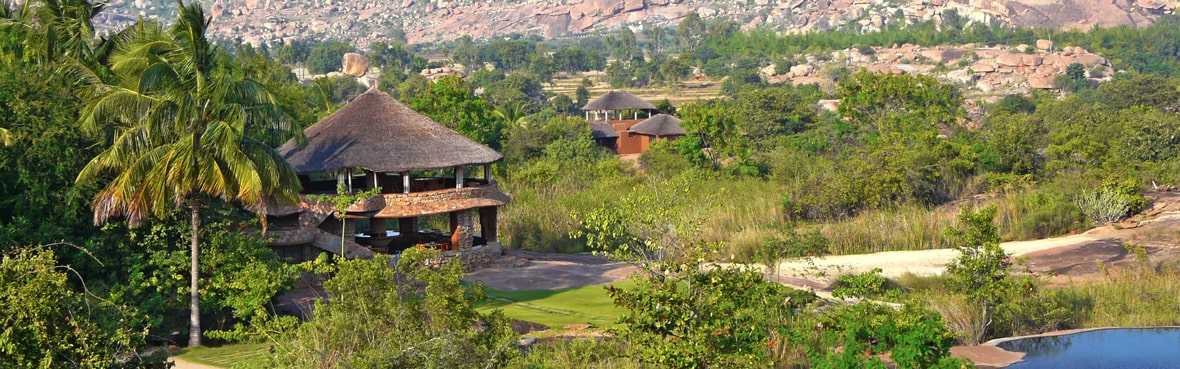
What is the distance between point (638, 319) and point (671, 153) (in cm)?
2886

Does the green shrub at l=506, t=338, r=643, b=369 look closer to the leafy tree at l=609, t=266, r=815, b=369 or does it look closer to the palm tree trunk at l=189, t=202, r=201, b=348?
the leafy tree at l=609, t=266, r=815, b=369

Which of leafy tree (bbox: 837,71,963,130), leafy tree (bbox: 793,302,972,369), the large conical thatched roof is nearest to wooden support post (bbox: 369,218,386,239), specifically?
the large conical thatched roof

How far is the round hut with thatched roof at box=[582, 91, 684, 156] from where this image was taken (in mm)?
52906

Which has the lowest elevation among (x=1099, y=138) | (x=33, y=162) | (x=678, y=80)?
(x=678, y=80)

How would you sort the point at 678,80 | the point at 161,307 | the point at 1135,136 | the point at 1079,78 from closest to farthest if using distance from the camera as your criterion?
1. the point at 161,307
2. the point at 1135,136
3. the point at 1079,78
4. the point at 678,80

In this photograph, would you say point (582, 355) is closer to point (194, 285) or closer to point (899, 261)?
point (194, 285)

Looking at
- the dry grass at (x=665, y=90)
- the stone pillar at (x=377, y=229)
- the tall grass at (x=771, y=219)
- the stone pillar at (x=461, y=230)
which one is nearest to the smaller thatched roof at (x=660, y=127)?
the tall grass at (x=771, y=219)

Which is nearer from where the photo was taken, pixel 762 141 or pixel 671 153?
pixel 671 153

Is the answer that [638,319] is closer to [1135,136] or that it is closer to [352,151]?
[352,151]

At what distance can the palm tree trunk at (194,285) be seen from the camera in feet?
61.8

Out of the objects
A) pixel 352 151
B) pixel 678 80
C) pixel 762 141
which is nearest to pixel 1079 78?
pixel 678 80

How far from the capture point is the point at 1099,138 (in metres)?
36.2

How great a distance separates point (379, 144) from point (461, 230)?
2.42 metres

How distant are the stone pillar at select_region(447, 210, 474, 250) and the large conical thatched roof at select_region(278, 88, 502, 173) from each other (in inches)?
50.3
